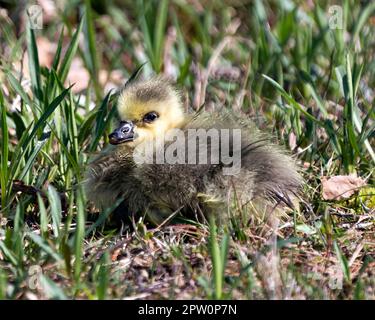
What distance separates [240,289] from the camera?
2840 mm

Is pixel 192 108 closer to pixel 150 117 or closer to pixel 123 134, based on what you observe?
pixel 150 117

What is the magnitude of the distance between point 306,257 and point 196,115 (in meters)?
0.79

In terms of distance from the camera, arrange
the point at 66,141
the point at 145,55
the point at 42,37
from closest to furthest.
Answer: the point at 66,141 < the point at 145,55 < the point at 42,37

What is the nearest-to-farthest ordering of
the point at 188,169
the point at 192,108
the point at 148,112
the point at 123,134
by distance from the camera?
the point at 188,169
the point at 123,134
the point at 148,112
the point at 192,108

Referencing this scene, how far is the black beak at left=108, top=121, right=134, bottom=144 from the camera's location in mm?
3395

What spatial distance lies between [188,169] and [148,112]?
1.43ft

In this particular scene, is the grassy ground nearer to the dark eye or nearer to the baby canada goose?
the baby canada goose

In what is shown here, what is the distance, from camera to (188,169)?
3219 millimetres

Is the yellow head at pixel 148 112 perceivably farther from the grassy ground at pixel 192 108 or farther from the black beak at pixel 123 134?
the grassy ground at pixel 192 108

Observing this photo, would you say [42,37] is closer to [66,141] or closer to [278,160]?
[66,141]

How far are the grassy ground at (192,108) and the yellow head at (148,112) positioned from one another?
0.83 feet

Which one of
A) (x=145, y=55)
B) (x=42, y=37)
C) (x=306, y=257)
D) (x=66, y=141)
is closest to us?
(x=306, y=257)

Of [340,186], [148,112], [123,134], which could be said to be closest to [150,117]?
[148,112]

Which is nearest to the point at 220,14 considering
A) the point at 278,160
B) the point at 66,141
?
the point at 66,141
